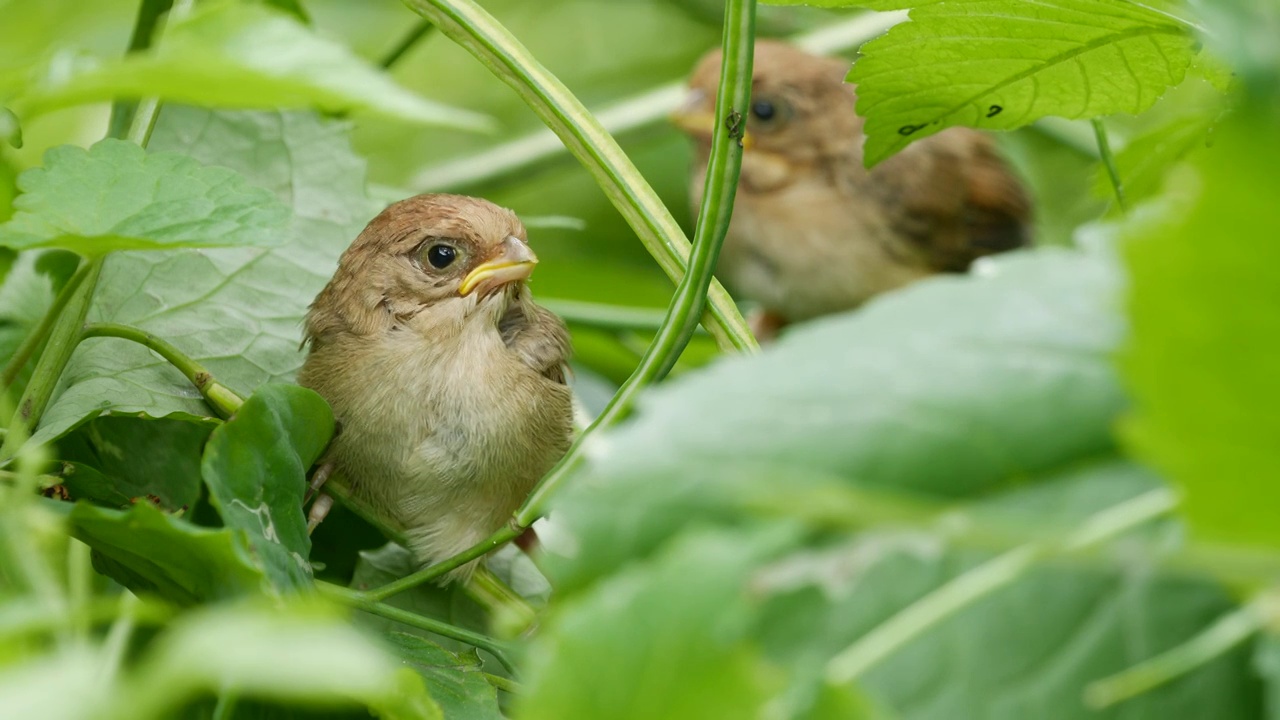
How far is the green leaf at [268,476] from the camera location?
3.23 ft

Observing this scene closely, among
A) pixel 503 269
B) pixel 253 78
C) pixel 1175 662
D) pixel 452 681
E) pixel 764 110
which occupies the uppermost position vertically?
pixel 253 78

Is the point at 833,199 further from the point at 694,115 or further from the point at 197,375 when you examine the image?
the point at 197,375

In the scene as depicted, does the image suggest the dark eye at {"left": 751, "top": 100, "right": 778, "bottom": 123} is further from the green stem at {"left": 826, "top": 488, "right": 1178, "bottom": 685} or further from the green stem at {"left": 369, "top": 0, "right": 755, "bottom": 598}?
the green stem at {"left": 826, "top": 488, "right": 1178, "bottom": 685}

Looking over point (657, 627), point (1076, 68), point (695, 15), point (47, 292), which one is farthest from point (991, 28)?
point (695, 15)

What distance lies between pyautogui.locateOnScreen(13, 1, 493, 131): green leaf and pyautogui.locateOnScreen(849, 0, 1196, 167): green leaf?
1.57 ft

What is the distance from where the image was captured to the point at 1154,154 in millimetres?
1508

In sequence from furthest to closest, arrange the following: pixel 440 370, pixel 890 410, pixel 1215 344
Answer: pixel 440 370, pixel 890 410, pixel 1215 344

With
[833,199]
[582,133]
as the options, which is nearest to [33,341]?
[582,133]

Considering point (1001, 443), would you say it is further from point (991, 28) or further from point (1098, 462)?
point (991, 28)

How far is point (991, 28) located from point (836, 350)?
19.6 inches

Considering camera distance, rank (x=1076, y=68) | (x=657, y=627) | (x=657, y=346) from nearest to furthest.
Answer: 1. (x=657, y=627)
2. (x=657, y=346)
3. (x=1076, y=68)

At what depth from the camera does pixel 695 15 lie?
372 cm

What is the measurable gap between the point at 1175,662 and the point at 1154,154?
93 centimetres

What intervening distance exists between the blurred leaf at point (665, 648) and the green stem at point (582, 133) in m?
0.58
